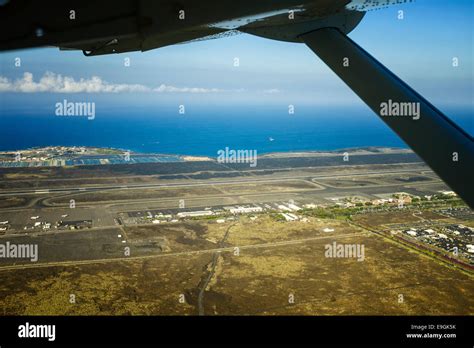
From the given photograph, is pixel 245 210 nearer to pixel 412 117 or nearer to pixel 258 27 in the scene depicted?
pixel 258 27

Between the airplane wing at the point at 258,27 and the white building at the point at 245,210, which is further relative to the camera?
the white building at the point at 245,210

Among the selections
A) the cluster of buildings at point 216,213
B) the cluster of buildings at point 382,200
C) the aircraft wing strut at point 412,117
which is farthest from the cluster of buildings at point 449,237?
the aircraft wing strut at point 412,117

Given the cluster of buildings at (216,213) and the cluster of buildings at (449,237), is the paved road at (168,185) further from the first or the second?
the cluster of buildings at (449,237)

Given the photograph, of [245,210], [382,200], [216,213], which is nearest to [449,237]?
[382,200]

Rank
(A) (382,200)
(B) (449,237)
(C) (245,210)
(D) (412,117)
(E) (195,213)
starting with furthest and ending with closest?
(A) (382,200)
(C) (245,210)
(E) (195,213)
(B) (449,237)
(D) (412,117)

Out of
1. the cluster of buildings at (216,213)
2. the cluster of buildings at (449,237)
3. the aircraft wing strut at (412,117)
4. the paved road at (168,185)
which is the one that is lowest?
the cluster of buildings at (449,237)

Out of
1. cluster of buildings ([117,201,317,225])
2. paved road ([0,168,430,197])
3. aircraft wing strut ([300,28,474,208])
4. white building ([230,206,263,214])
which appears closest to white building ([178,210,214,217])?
cluster of buildings ([117,201,317,225])

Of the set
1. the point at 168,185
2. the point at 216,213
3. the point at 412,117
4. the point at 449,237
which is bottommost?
the point at 449,237

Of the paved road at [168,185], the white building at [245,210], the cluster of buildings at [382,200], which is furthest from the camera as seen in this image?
the paved road at [168,185]

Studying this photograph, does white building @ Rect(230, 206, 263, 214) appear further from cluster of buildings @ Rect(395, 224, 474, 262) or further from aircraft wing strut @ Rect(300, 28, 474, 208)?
aircraft wing strut @ Rect(300, 28, 474, 208)

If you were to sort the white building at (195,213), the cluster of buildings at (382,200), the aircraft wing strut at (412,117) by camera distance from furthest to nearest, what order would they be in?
1. the cluster of buildings at (382,200)
2. the white building at (195,213)
3. the aircraft wing strut at (412,117)
